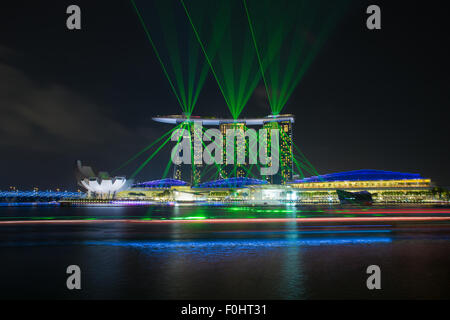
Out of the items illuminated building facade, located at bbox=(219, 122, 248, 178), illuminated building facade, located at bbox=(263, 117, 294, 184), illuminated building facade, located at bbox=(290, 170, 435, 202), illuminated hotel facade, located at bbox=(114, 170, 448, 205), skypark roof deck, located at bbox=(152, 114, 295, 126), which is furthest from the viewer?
Answer: skypark roof deck, located at bbox=(152, 114, 295, 126)

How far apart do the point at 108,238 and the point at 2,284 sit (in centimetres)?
988

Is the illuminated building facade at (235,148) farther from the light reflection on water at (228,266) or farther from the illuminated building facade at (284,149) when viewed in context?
the light reflection on water at (228,266)

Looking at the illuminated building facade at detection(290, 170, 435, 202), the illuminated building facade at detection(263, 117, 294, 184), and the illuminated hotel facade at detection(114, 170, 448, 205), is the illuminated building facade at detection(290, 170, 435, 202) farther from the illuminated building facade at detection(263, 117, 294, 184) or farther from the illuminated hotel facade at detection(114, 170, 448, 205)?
the illuminated building facade at detection(263, 117, 294, 184)

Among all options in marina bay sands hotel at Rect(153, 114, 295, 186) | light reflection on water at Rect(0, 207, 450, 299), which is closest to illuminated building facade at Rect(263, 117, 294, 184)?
marina bay sands hotel at Rect(153, 114, 295, 186)

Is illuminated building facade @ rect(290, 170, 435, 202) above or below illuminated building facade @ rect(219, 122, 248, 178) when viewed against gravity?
below

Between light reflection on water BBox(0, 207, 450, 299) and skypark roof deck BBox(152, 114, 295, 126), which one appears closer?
light reflection on water BBox(0, 207, 450, 299)

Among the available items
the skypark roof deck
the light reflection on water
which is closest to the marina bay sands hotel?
the skypark roof deck

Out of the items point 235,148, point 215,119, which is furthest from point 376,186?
point 215,119

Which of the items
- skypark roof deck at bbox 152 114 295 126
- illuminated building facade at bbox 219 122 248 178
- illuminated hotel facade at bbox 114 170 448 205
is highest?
skypark roof deck at bbox 152 114 295 126

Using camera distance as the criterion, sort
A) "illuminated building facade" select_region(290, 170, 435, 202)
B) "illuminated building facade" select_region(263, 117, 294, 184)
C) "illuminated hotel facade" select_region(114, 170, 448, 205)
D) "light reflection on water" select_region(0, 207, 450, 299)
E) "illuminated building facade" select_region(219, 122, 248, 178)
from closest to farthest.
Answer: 1. "light reflection on water" select_region(0, 207, 450, 299)
2. "illuminated hotel facade" select_region(114, 170, 448, 205)
3. "illuminated building facade" select_region(290, 170, 435, 202)
4. "illuminated building facade" select_region(219, 122, 248, 178)
5. "illuminated building facade" select_region(263, 117, 294, 184)

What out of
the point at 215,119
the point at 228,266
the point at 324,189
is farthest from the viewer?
the point at 215,119

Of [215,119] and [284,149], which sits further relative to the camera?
[215,119]

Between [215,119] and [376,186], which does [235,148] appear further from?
[376,186]
